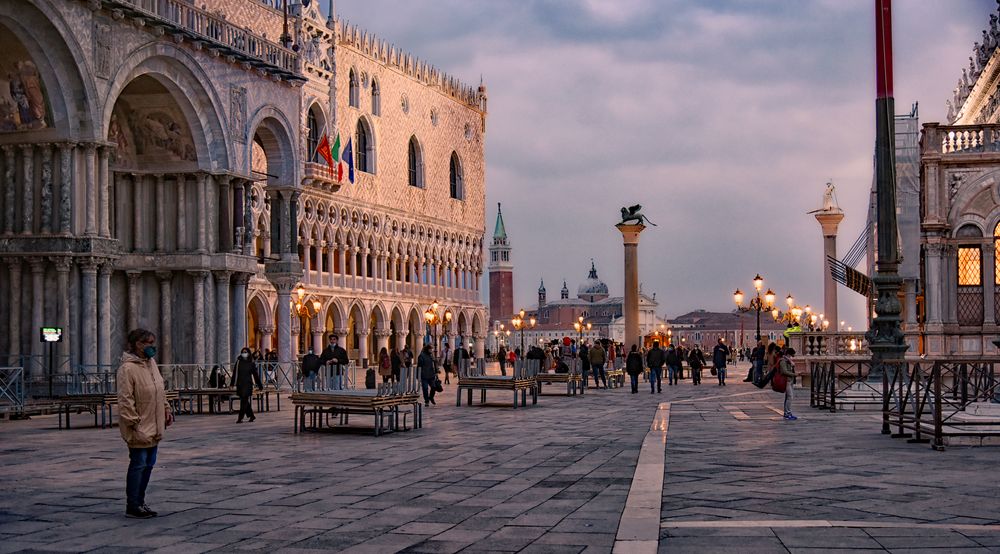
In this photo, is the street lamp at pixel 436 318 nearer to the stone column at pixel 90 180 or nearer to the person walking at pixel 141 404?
the stone column at pixel 90 180

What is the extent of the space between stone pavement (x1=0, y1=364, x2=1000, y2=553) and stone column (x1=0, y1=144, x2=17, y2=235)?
258 inches

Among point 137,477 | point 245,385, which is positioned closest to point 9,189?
point 245,385

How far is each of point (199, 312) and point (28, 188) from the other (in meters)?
5.19

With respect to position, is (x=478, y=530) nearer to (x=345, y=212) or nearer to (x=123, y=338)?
(x=123, y=338)

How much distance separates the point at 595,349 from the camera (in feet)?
103

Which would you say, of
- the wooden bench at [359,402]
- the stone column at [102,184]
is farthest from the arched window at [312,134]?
the wooden bench at [359,402]

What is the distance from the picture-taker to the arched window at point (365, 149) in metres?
59.2

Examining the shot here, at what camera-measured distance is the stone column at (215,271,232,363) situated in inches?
1016

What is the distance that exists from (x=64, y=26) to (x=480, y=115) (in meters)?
55.7

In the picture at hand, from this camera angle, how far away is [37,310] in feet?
69.0

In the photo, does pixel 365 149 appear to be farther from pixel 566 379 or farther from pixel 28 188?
pixel 28 188

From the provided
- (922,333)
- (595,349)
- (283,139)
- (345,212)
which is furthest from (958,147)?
(345,212)

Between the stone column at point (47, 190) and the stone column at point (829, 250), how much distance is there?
1047 inches

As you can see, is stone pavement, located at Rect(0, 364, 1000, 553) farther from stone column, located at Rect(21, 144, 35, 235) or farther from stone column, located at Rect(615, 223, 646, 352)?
stone column, located at Rect(615, 223, 646, 352)
